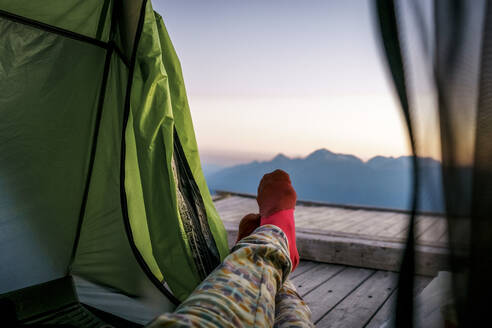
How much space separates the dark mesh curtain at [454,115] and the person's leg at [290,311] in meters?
0.45

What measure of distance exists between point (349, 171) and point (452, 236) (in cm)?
970

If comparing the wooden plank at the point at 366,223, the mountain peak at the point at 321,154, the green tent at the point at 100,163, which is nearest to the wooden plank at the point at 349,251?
the wooden plank at the point at 366,223

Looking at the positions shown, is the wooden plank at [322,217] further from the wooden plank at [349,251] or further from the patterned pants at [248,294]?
the patterned pants at [248,294]

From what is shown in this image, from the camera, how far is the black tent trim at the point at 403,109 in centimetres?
42

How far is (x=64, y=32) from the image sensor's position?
1.17m

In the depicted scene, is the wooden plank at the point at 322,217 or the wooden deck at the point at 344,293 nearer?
the wooden deck at the point at 344,293

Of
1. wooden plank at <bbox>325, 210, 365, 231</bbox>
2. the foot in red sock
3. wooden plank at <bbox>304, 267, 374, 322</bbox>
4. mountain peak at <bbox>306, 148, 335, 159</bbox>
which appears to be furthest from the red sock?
mountain peak at <bbox>306, 148, 335, 159</bbox>

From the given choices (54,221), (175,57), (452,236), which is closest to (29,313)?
(54,221)

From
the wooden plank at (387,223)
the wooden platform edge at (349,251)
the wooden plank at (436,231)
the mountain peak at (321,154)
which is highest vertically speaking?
the wooden plank at (436,231)

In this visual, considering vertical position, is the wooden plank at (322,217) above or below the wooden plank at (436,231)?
below

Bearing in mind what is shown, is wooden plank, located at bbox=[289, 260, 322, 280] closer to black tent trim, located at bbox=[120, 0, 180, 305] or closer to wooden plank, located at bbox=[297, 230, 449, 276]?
wooden plank, located at bbox=[297, 230, 449, 276]

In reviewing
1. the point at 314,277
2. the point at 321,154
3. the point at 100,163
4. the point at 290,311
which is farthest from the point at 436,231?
the point at 321,154

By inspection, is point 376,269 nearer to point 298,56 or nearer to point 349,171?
point 298,56

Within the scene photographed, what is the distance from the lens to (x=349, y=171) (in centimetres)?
979
